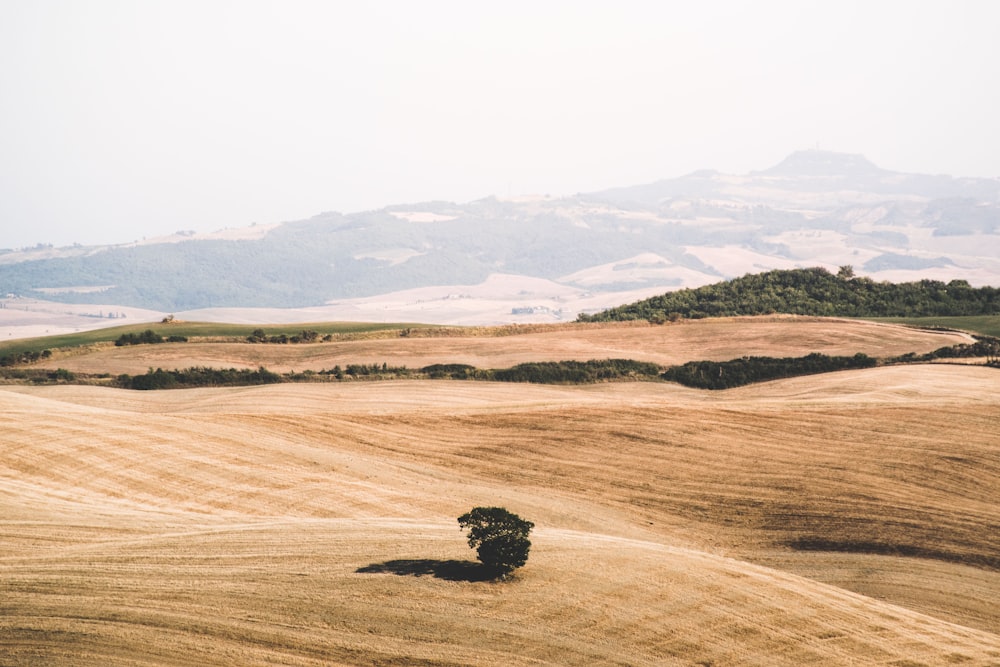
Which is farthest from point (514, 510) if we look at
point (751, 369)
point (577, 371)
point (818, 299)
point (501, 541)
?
point (818, 299)

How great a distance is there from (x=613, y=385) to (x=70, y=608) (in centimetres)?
5089

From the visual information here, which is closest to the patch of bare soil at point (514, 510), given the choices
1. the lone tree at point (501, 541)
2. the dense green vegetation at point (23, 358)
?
the lone tree at point (501, 541)

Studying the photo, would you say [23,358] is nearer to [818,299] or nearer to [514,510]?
[514,510]

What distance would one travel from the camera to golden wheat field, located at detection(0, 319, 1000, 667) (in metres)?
23.7

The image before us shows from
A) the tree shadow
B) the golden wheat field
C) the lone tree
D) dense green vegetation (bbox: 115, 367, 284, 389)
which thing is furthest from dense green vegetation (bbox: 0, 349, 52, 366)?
the lone tree

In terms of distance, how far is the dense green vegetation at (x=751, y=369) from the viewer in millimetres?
72125

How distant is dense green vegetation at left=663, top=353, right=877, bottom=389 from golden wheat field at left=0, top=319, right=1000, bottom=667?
311cm

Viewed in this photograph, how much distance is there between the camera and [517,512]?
132ft

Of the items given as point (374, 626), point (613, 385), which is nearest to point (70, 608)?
point (374, 626)

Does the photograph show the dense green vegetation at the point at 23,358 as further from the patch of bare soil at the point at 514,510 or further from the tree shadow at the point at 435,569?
the tree shadow at the point at 435,569

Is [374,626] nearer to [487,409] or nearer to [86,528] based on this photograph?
[86,528]

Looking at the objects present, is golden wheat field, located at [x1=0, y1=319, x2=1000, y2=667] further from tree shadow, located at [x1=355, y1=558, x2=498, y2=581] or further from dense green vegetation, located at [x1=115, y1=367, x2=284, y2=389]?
dense green vegetation, located at [x1=115, y1=367, x2=284, y2=389]

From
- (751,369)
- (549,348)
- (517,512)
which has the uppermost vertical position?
(549,348)

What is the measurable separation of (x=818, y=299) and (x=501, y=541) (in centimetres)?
10922
